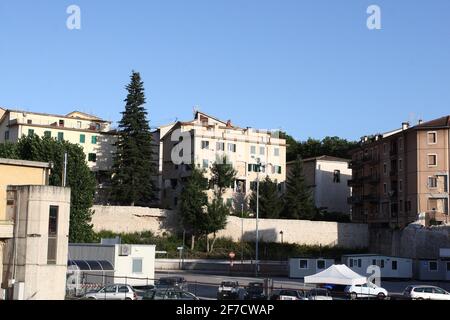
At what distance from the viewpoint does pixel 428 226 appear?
3199 inches

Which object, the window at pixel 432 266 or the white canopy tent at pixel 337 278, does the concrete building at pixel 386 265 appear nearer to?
the window at pixel 432 266

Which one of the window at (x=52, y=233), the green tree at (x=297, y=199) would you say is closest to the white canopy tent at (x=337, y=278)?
the window at (x=52, y=233)

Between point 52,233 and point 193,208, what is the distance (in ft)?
168

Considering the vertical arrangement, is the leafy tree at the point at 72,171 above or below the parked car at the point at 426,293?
above

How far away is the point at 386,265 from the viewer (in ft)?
232

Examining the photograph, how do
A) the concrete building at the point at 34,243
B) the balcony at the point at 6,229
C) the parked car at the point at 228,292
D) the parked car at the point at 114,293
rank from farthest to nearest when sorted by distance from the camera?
1. the parked car at the point at 228,292
2. the parked car at the point at 114,293
3. the balcony at the point at 6,229
4. the concrete building at the point at 34,243

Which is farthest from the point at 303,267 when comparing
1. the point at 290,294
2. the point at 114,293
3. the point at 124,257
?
the point at 114,293

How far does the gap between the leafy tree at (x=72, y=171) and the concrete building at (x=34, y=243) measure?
3954 cm

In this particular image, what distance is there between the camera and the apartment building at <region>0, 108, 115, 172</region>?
98.3 meters

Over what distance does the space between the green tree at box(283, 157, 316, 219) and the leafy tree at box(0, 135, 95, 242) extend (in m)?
27.9

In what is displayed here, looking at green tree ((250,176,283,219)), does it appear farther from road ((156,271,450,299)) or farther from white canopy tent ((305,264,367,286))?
white canopy tent ((305,264,367,286))

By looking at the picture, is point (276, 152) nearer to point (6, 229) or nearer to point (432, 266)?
point (432, 266)

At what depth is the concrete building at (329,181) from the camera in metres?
111

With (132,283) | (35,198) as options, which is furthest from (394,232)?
(35,198)
